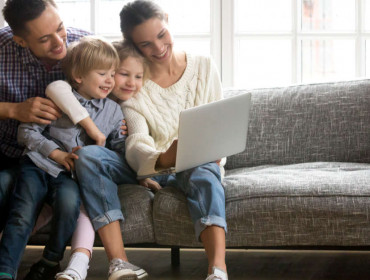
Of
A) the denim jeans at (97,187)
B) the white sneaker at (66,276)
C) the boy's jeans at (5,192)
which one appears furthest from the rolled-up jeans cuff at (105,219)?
the boy's jeans at (5,192)

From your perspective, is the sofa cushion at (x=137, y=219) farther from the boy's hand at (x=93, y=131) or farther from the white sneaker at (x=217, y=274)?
the white sneaker at (x=217, y=274)

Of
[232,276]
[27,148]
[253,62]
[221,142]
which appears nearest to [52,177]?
[27,148]

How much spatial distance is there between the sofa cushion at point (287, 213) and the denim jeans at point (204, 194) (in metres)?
0.05

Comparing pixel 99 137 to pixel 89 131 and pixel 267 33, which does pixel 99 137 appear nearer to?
pixel 89 131

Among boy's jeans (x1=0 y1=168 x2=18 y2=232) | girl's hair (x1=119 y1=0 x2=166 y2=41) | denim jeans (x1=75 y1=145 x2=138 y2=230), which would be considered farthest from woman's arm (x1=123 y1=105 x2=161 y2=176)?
boy's jeans (x1=0 y1=168 x2=18 y2=232)

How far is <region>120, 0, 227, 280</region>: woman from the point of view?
2.22 metres

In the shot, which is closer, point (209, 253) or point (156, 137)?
point (209, 253)

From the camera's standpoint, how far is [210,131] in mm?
2215

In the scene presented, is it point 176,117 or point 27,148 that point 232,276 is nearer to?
point 176,117

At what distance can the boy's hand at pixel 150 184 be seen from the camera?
2.50 meters

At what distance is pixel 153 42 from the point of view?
254 cm

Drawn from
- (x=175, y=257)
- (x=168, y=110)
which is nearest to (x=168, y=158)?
(x=168, y=110)

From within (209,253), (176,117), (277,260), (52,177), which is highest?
(176,117)

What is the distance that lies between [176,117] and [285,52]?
4.18ft
